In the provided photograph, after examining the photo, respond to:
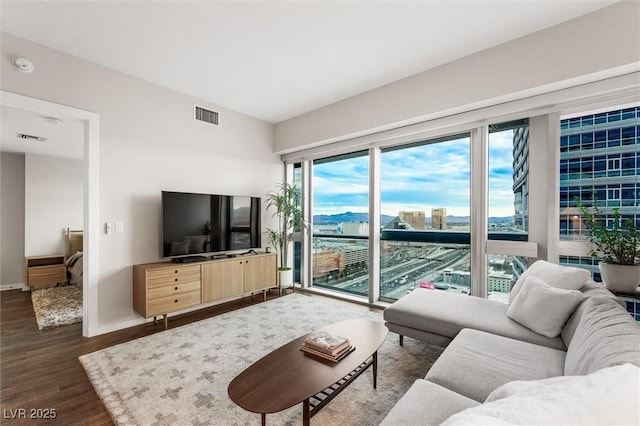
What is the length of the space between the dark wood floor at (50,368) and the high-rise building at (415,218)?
8.99 ft

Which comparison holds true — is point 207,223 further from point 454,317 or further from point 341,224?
point 454,317

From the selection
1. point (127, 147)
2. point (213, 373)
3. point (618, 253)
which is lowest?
point (213, 373)

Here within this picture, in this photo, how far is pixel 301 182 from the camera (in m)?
5.00

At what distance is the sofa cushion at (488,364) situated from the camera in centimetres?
141

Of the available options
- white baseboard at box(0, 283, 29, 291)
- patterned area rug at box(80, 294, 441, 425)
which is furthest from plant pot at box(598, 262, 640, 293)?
white baseboard at box(0, 283, 29, 291)

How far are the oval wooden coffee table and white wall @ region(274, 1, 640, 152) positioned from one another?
255cm

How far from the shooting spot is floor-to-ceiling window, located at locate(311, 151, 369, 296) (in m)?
4.32

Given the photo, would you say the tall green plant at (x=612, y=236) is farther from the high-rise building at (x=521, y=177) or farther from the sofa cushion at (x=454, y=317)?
the sofa cushion at (x=454, y=317)

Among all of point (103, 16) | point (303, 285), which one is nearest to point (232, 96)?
point (103, 16)

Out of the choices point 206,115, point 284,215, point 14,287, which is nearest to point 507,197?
point 284,215

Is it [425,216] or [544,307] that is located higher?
[425,216]

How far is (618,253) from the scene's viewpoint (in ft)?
7.32

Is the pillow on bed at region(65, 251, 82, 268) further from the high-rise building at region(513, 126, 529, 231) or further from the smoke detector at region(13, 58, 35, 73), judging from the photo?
the high-rise building at region(513, 126, 529, 231)

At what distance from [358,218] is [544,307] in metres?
2.70
